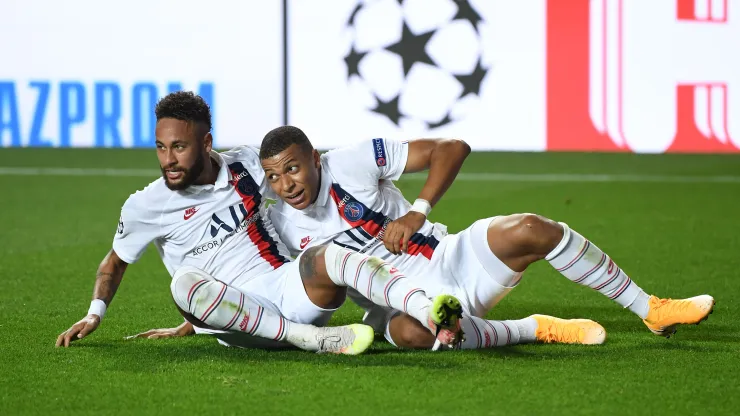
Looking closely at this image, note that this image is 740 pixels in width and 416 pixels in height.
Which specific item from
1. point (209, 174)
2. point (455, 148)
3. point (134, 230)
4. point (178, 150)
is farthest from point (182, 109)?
point (455, 148)

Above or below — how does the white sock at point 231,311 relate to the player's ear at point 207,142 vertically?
below

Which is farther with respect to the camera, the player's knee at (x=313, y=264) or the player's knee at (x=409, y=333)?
the player's knee at (x=409, y=333)

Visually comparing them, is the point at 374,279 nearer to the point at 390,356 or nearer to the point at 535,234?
the point at 390,356

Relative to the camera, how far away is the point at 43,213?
8.53 m

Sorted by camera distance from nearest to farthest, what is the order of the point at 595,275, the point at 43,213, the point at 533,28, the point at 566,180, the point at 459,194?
the point at 595,275 < the point at 43,213 < the point at 459,194 < the point at 566,180 < the point at 533,28

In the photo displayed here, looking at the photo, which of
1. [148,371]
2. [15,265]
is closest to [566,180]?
[15,265]

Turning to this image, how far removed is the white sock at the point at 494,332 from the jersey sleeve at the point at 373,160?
1.99 feet

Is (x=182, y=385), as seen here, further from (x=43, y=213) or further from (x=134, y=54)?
(x=134, y=54)

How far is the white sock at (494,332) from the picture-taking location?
13.3 ft

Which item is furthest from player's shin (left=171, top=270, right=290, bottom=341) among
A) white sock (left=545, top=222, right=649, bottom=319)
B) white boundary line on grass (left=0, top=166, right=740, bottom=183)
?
white boundary line on grass (left=0, top=166, right=740, bottom=183)

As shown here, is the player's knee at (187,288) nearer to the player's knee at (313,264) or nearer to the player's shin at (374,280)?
the player's knee at (313,264)

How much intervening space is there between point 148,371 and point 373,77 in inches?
347

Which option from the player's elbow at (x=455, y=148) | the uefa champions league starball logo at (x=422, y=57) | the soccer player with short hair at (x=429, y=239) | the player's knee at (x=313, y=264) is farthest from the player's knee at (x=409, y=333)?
the uefa champions league starball logo at (x=422, y=57)

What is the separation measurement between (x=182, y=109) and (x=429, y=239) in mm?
1019
